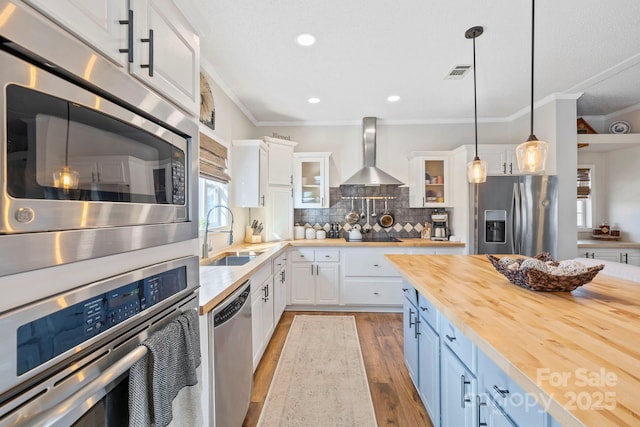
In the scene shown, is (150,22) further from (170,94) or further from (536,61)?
(536,61)

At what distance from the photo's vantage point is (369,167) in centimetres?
398

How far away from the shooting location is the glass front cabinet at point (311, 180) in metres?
3.92

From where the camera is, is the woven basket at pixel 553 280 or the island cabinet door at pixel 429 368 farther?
the island cabinet door at pixel 429 368

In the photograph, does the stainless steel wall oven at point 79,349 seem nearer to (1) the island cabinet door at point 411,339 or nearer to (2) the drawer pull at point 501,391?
(2) the drawer pull at point 501,391

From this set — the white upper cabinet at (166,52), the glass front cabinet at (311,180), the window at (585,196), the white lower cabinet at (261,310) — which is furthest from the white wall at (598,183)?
the white upper cabinet at (166,52)

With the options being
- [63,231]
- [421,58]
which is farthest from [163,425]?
[421,58]

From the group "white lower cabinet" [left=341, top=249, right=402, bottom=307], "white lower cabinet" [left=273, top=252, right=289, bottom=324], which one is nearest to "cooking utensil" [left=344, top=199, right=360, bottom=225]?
"white lower cabinet" [left=341, top=249, right=402, bottom=307]

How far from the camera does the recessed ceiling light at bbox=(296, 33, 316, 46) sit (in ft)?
6.96

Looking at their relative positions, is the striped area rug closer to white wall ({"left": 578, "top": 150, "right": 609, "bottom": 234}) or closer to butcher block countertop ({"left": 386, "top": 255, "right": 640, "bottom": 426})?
butcher block countertop ({"left": 386, "top": 255, "right": 640, "bottom": 426})

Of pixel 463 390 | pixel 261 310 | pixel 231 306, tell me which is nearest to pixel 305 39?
pixel 231 306

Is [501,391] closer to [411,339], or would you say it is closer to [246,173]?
[411,339]

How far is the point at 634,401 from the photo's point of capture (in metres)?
0.59

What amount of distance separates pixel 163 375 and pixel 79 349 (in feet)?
0.89

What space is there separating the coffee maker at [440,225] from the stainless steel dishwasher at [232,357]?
2910mm
